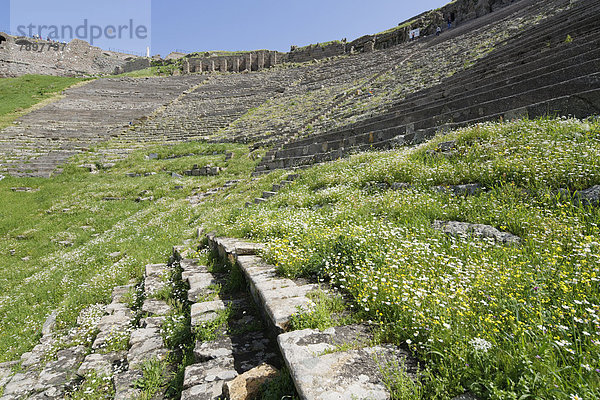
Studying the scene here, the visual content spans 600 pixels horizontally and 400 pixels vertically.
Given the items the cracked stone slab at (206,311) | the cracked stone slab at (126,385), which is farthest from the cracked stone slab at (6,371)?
the cracked stone slab at (206,311)

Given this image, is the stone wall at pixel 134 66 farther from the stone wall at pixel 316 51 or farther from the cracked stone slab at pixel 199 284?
the cracked stone slab at pixel 199 284

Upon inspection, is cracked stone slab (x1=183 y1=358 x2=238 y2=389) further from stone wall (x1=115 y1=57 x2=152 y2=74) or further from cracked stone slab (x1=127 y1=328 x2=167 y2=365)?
stone wall (x1=115 y1=57 x2=152 y2=74)

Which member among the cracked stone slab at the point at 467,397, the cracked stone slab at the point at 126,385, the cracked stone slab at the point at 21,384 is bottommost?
the cracked stone slab at the point at 21,384

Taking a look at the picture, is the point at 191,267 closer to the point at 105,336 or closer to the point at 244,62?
the point at 105,336

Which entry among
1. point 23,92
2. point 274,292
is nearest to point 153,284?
point 274,292

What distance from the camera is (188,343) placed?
362 cm

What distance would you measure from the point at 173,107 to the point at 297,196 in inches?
1355

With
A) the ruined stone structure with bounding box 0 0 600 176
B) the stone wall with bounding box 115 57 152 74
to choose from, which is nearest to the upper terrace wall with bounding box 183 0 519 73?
the ruined stone structure with bounding box 0 0 600 176

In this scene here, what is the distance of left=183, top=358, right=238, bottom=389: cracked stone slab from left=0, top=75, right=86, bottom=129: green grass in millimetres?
34598

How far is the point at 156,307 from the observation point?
180 inches

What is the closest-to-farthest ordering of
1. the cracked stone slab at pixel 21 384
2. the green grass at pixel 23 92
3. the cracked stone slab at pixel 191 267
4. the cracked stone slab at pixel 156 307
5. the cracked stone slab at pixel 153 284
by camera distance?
the cracked stone slab at pixel 21 384 → the cracked stone slab at pixel 156 307 → the cracked stone slab at pixel 153 284 → the cracked stone slab at pixel 191 267 → the green grass at pixel 23 92

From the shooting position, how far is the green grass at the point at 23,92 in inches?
1146

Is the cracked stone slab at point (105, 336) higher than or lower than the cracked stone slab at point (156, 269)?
lower

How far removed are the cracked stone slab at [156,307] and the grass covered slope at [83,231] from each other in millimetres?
1605
